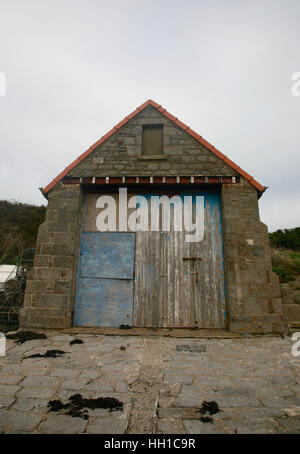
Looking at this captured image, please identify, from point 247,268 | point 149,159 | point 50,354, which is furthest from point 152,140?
point 50,354

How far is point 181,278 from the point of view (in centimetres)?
634

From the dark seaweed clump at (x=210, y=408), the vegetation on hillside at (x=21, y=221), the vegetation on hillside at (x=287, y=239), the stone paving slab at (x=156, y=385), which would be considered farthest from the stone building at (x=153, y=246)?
the vegetation on hillside at (x=287, y=239)

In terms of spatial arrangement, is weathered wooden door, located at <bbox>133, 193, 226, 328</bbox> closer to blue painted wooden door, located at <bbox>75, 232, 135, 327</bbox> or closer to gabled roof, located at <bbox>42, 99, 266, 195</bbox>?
blue painted wooden door, located at <bbox>75, 232, 135, 327</bbox>

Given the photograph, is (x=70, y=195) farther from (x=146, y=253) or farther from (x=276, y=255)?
(x=276, y=255)

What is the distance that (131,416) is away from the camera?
2.44 metres

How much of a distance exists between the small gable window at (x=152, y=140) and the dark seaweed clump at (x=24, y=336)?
16.7 ft

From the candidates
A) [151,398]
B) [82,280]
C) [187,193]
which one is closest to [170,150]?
[187,193]

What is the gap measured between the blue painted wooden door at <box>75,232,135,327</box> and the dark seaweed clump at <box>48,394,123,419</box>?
3512 millimetres

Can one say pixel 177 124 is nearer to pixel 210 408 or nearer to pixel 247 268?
pixel 247 268

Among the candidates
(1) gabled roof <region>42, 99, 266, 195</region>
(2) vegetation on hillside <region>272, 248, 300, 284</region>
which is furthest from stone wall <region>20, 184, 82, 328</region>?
(2) vegetation on hillside <region>272, 248, 300, 284</region>

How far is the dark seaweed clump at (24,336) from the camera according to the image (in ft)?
16.4

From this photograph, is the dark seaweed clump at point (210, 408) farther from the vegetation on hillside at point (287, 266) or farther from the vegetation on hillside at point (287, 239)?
the vegetation on hillside at point (287, 239)

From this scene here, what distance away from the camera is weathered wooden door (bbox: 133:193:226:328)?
6137 mm
